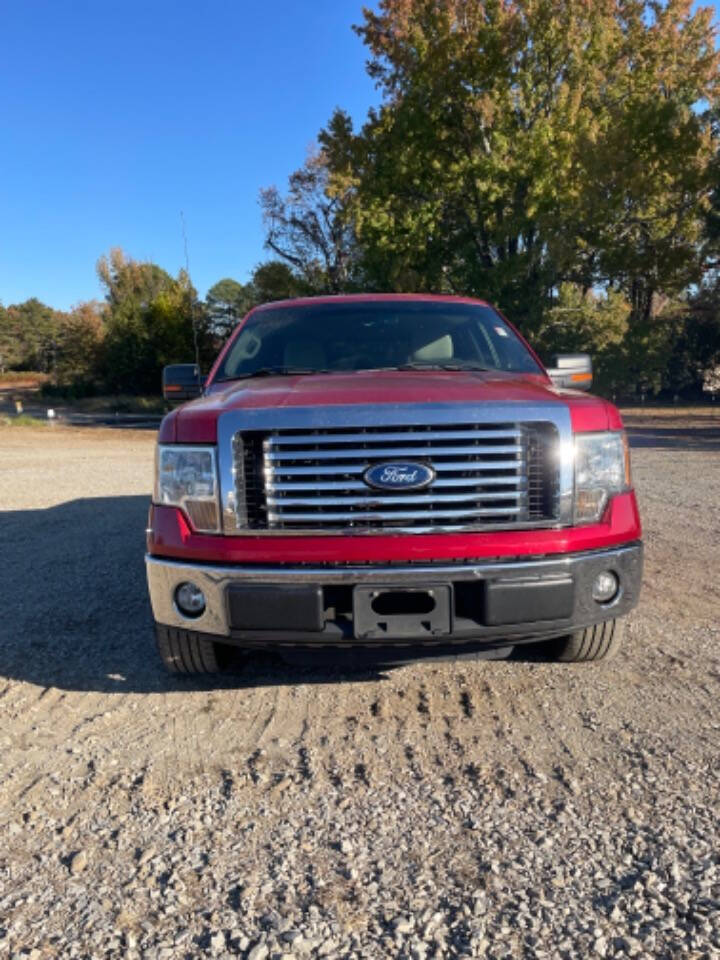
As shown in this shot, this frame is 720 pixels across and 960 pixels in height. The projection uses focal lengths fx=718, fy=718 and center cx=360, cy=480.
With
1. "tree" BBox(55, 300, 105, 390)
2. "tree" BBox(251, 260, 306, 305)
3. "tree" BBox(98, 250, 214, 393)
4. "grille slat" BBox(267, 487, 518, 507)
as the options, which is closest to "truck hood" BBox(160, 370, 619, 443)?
"grille slat" BBox(267, 487, 518, 507)

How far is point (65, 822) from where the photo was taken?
246cm

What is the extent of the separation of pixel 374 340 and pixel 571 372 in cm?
125

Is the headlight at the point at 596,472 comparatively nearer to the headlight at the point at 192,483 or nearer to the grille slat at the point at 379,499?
the grille slat at the point at 379,499

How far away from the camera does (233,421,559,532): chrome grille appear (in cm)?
290

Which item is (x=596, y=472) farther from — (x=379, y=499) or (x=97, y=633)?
(x=97, y=633)

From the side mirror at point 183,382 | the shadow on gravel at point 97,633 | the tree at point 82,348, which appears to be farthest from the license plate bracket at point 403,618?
the tree at point 82,348

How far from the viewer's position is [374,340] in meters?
4.24

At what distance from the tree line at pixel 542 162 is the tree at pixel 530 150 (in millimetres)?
55

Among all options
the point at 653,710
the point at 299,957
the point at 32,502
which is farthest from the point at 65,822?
the point at 32,502

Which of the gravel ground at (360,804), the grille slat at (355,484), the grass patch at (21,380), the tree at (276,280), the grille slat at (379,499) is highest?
the tree at (276,280)

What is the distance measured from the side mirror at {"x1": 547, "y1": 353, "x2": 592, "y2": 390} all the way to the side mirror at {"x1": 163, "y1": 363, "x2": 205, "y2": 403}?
2.16m

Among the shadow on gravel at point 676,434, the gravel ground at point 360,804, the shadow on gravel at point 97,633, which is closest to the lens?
the gravel ground at point 360,804

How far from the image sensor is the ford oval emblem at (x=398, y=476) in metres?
2.88

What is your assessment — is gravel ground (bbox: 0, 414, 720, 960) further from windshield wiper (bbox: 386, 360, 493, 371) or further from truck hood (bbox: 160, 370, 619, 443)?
windshield wiper (bbox: 386, 360, 493, 371)
